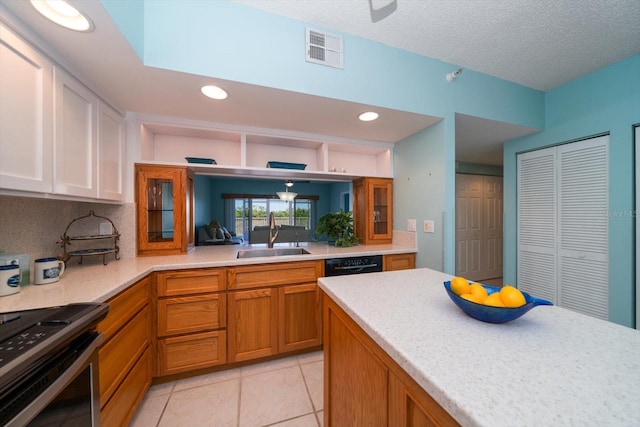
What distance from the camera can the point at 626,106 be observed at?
6.45 feet

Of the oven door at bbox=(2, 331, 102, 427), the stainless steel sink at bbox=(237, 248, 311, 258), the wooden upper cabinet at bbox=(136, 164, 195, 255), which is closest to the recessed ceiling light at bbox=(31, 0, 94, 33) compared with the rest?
the wooden upper cabinet at bbox=(136, 164, 195, 255)

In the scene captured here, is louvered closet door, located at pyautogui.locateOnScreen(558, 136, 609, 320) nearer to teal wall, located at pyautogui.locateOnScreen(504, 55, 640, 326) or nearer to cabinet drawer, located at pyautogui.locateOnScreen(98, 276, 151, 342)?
teal wall, located at pyautogui.locateOnScreen(504, 55, 640, 326)

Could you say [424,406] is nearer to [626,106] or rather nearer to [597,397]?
[597,397]

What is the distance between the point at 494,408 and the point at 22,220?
225cm

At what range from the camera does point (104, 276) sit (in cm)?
139

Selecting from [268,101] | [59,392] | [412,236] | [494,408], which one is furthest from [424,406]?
[412,236]

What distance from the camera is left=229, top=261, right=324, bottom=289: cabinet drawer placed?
1.83m

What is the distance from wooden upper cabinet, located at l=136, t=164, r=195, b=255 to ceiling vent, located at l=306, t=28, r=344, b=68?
4.76ft

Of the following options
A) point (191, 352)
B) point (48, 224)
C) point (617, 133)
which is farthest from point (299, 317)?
point (617, 133)

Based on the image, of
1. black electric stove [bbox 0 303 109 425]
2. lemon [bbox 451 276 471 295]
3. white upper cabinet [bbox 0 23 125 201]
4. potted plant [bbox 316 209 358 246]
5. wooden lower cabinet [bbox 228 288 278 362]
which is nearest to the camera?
black electric stove [bbox 0 303 109 425]

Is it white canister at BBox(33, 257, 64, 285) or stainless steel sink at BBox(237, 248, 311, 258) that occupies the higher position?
white canister at BBox(33, 257, 64, 285)

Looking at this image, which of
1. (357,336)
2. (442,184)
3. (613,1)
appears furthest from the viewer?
(442,184)

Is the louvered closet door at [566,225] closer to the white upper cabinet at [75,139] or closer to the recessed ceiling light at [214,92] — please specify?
the recessed ceiling light at [214,92]

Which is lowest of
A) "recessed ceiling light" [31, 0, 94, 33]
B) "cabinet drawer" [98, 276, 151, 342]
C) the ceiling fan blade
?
"cabinet drawer" [98, 276, 151, 342]
